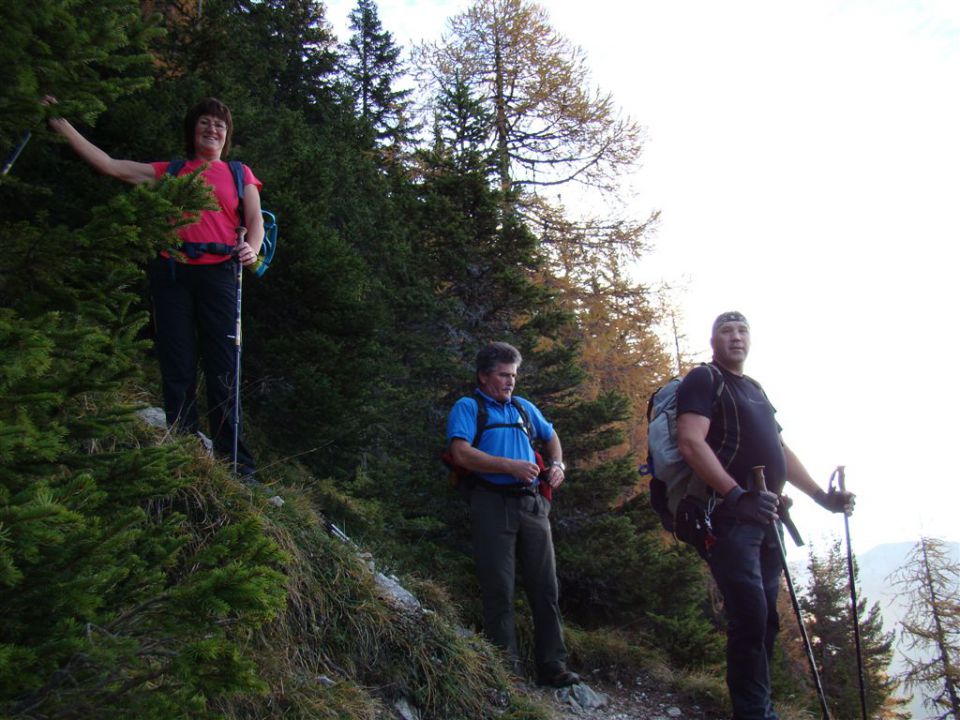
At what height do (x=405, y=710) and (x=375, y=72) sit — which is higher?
(x=375, y=72)

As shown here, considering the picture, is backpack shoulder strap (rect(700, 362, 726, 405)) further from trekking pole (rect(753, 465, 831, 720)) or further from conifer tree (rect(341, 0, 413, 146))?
conifer tree (rect(341, 0, 413, 146))

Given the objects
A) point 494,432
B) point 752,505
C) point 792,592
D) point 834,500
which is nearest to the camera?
point 752,505

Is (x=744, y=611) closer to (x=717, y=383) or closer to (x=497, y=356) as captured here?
(x=717, y=383)

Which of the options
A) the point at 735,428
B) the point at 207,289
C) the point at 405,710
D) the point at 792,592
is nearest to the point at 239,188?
the point at 207,289

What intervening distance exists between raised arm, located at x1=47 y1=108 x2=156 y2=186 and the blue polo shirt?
7.84ft

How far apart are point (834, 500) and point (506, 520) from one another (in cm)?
207

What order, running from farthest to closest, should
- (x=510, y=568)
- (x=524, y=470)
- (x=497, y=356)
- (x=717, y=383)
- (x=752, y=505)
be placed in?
(x=497, y=356), (x=510, y=568), (x=524, y=470), (x=717, y=383), (x=752, y=505)

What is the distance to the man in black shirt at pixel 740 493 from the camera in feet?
12.7

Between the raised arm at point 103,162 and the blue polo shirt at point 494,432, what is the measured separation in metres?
2.39

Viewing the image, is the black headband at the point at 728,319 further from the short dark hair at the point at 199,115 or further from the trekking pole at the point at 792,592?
the short dark hair at the point at 199,115

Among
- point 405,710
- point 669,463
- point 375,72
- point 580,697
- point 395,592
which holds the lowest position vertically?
point 580,697

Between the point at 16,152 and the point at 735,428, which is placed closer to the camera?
the point at 16,152

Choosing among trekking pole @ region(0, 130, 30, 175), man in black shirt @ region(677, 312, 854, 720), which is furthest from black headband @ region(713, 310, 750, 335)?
trekking pole @ region(0, 130, 30, 175)

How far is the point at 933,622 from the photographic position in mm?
20500
